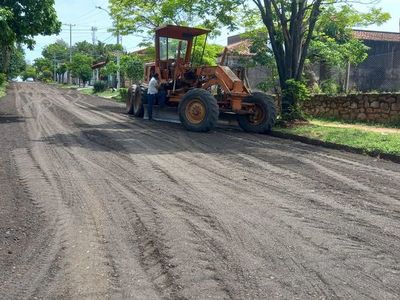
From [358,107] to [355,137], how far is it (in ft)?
17.2

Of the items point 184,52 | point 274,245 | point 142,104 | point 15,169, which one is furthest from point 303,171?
point 142,104

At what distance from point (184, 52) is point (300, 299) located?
1511 centimetres

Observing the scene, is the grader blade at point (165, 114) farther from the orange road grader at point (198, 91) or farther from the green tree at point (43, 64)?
the green tree at point (43, 64)

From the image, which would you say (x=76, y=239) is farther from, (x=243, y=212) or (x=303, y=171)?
(x=303, y=171)

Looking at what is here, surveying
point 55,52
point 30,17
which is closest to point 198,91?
point 30,17

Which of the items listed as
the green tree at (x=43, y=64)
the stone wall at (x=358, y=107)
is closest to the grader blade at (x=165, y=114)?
the stone wall at (x=358, y=107)

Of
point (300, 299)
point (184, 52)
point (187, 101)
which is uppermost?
point (184, 52)

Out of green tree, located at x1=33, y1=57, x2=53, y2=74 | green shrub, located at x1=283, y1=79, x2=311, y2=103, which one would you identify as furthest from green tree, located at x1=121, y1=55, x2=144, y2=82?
green tree, located at x1=33, y1=57, x2=53, y2=74

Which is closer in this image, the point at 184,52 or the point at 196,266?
the point at 196,266

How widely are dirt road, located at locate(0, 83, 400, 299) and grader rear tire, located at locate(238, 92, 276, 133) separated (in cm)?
488

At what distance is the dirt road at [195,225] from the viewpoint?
4336mm

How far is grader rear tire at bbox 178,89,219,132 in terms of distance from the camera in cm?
1505

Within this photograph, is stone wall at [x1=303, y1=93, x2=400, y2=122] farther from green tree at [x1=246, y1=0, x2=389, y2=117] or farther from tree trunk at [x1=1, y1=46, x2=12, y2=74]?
tree trunk at [x1=1, y1=46, x2=12, y2=74]

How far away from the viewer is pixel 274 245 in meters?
5.27
